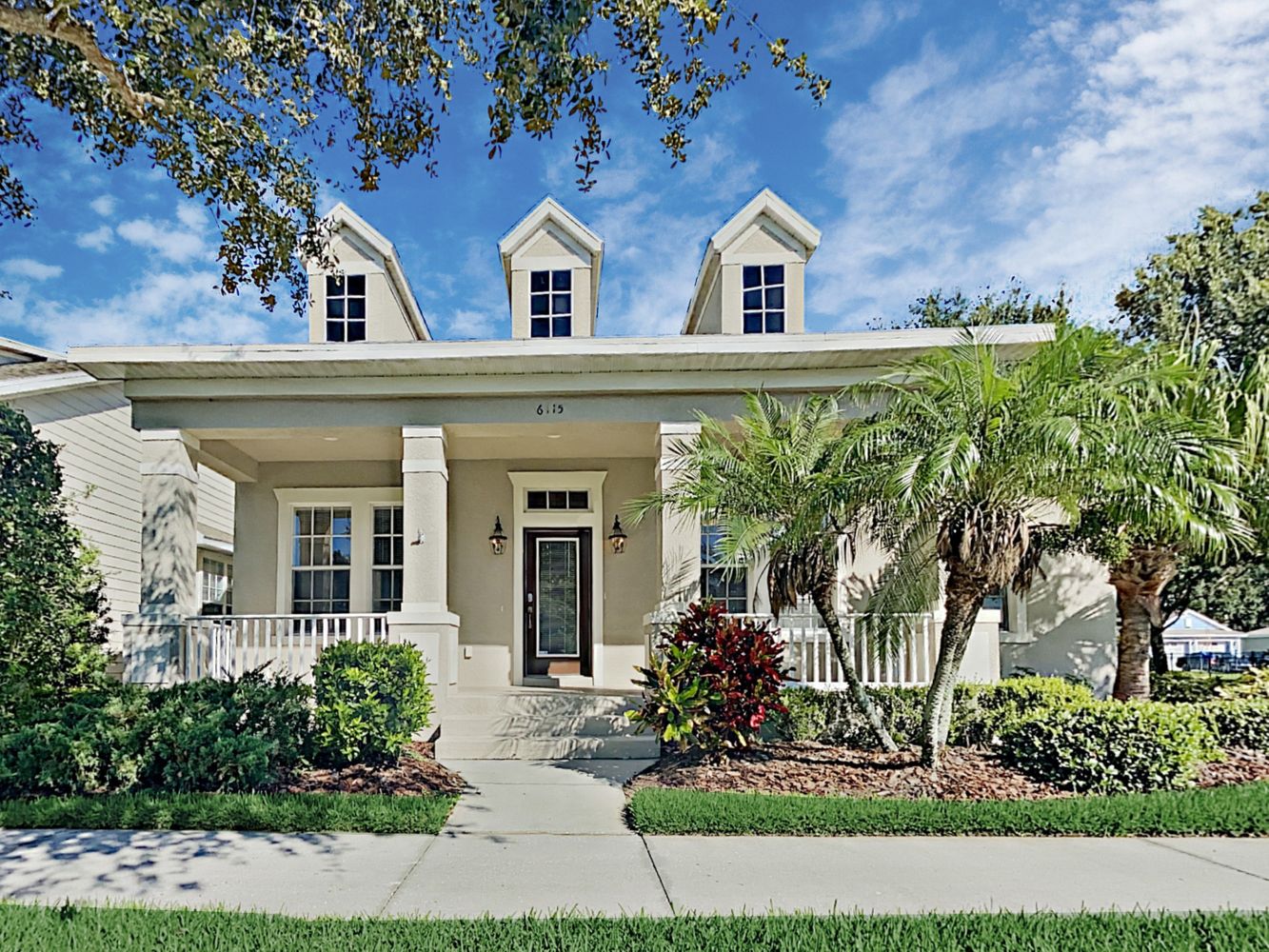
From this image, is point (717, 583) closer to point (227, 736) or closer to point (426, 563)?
point (426, 563)

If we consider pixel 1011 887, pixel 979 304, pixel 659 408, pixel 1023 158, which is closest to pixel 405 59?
pixel 659 408

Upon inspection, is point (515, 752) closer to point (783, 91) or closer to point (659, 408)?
point (659, 408)

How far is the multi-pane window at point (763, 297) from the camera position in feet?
40.5

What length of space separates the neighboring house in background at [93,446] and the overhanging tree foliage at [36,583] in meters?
1.98

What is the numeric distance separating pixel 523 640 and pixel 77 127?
27.0ft

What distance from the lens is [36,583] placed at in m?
8.70

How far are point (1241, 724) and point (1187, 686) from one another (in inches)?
115

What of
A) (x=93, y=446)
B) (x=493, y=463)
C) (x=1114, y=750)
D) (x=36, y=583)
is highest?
(x=93, y=446)

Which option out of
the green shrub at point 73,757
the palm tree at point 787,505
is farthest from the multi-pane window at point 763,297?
the green shrub at point 73,757

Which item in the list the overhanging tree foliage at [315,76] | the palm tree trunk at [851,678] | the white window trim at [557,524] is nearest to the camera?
the overhanging tree foliage at [315,76]

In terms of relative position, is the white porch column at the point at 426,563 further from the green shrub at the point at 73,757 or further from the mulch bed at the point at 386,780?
the green shrub at the point at 73,757

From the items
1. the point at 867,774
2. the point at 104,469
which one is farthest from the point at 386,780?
the point at 104,469

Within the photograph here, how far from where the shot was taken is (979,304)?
2628cm

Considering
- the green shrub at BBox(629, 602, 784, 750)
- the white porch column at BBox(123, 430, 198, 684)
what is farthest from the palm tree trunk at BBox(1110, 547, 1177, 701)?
the white porch column at BBox(123, 430, 198, 684)
